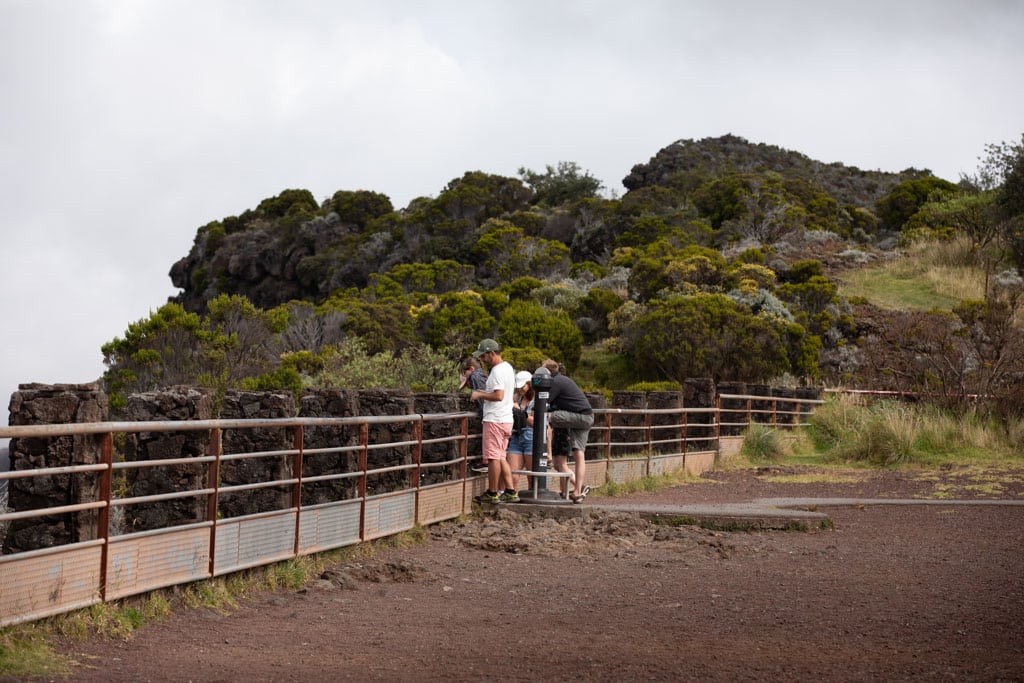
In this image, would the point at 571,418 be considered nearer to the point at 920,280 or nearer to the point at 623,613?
the point at 623,613

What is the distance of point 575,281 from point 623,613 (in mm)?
49115

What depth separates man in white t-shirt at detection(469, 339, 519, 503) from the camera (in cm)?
1259

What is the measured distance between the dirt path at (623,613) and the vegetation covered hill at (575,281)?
45.6 ft

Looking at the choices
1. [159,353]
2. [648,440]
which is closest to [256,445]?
[648,440]

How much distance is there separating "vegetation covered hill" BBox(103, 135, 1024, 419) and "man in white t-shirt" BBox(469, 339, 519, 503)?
1408 cm

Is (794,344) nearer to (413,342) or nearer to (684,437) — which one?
(413,342)

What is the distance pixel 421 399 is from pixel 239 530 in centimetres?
480

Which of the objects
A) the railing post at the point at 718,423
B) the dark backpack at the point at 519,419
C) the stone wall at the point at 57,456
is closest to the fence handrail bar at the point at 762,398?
the railing post at the point at 718,423

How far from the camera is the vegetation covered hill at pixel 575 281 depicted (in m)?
36.1

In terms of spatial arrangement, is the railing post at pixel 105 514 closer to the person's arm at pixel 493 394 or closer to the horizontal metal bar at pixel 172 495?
the horizontal metal bar at pixel 172 495

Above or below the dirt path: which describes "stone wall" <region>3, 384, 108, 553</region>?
above

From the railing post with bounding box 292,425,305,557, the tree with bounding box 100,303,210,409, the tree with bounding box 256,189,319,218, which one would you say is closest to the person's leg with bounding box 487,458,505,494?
the railing post with bounding box 292,425,305,557

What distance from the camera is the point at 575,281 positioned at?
57062mm

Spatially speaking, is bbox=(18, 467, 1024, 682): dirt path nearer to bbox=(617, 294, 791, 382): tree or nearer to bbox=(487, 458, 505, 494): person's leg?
bbox=(487, 458, 505, 494): person's leg
